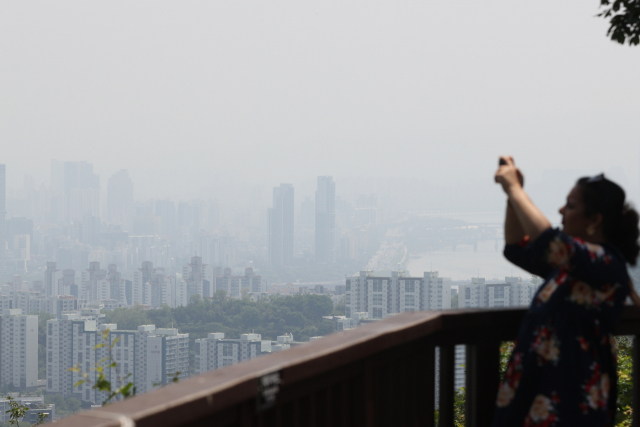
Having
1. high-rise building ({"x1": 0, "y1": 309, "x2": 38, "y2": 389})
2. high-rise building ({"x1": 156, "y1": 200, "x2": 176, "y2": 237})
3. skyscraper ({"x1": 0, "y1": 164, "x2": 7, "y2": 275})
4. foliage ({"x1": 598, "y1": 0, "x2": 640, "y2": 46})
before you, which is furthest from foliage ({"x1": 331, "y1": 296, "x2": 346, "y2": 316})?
foliage ({"x1": 598, "y1": 0, "x2": 640, "y2": 46})

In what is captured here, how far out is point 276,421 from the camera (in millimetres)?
1040

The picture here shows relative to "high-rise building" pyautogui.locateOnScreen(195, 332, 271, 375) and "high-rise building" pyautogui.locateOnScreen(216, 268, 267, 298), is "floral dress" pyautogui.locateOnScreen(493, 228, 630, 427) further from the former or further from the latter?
"high-rise building" pyautogui.locateOnScreen(216, 268, 267, 298)

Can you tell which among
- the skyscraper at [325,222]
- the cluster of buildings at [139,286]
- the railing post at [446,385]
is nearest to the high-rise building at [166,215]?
the cluster of buildings at [139,286]

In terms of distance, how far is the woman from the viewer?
1.27m

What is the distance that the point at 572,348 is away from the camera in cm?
130

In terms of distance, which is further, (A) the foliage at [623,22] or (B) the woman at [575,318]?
(A) the foliage at [623,22]

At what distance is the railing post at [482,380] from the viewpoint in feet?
5.30

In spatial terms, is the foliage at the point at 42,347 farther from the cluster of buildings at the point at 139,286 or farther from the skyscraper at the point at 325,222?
the skyscraper at the point at 325,222

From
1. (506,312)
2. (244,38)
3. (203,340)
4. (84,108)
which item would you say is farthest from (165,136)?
(506,312)

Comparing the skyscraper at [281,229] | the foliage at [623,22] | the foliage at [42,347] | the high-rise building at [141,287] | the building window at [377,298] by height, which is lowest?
the foliage at [42,347]

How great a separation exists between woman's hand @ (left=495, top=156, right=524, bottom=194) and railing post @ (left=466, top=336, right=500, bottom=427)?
0.45 metres

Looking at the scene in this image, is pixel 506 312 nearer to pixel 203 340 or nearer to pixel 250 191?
pixel 203 340

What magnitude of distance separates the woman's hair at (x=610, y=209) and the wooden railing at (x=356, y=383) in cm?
32

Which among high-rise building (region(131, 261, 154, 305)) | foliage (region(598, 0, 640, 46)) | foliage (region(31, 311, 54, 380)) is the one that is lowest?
foliage (region(31, 311, 54, 380))
